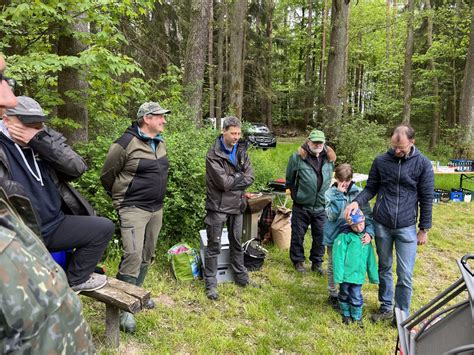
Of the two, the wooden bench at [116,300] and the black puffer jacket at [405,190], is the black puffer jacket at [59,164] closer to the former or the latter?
the wooden bench at [116,300]

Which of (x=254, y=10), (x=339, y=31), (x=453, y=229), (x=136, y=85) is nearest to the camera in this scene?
(x=136, y=85)

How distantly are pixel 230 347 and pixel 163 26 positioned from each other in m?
11.9

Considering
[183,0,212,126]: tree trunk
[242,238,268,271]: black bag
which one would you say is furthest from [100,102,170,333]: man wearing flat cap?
[183,0,212,126]: tree trunk

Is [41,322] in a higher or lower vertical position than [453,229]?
higher

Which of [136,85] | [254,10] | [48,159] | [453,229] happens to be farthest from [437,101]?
[48,159]

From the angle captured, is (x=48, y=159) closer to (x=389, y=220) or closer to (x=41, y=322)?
(x=41, y=322)

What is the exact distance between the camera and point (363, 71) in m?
32.6

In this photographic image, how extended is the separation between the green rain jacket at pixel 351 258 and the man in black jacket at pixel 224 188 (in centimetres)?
119

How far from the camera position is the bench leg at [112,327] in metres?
3.07

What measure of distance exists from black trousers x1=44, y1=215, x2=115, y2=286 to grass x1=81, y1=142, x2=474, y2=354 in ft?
2.53

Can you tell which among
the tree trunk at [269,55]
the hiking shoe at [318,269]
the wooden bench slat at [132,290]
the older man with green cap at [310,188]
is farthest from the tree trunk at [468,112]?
the wooden bench slat at [132,290]

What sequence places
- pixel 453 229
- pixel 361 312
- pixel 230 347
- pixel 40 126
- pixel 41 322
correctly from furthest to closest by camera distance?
pixel 453 229 < pixel 361 312 < pixel 230 347 < pixel 40 126 < pixel 41 322

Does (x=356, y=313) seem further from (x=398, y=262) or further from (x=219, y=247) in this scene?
(x=219, y=247)

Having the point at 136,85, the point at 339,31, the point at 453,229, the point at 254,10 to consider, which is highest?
the point at 254,10
